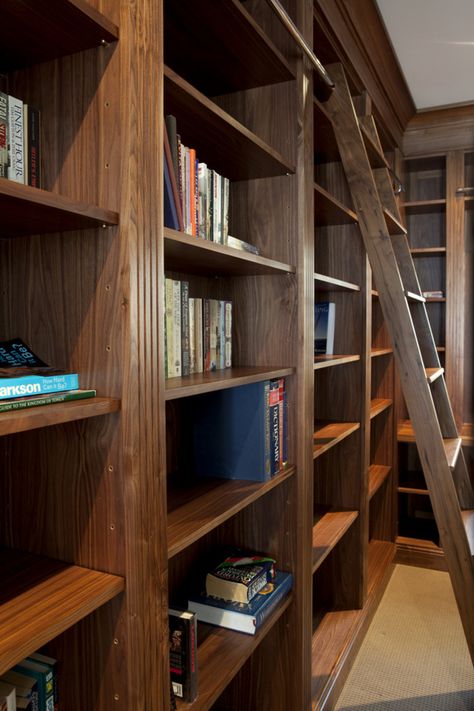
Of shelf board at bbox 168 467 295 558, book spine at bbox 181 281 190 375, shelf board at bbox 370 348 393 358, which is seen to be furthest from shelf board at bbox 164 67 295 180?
shelf board at bbox 370 348 393 358

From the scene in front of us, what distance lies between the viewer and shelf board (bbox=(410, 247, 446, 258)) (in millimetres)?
3340

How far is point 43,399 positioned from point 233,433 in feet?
2.64

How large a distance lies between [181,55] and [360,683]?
2.27 meters

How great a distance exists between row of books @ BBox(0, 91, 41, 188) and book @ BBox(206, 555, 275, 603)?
111cm

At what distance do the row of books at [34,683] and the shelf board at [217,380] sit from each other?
1.70ft

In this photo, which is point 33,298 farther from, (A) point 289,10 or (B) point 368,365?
(B) point 368,365

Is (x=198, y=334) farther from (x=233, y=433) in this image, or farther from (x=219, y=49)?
(x=219, y=49)

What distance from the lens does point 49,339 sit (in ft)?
3.24

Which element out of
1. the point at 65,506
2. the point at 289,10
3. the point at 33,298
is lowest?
the point at 65,506

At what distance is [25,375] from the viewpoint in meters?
0.83

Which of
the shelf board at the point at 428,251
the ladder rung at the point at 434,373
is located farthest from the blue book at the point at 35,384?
the shelf board at the point at 428,251

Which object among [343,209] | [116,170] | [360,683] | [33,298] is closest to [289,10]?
[343,209]

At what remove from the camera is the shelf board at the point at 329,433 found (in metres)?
1.99

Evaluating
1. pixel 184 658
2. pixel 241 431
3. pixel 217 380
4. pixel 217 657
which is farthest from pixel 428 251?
pixel 184 658
